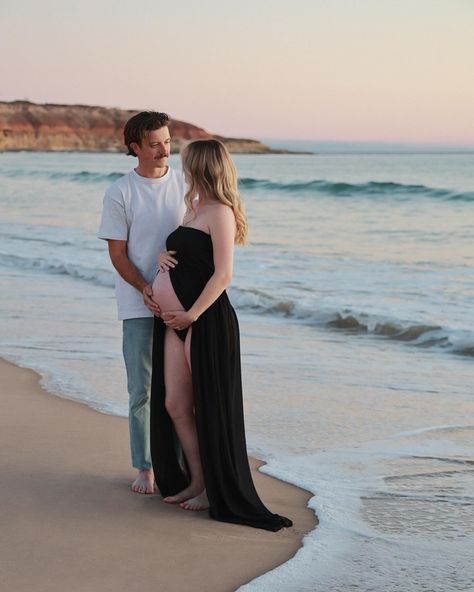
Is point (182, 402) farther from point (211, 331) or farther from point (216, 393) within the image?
point (211, 331)

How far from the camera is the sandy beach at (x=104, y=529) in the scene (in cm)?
366

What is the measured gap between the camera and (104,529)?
4.14 meters

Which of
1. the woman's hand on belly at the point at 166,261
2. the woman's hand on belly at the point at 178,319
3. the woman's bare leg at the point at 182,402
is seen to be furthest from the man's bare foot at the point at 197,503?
the woman's hand on belly at the point at 166,261

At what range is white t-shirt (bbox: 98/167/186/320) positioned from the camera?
4.44 meters

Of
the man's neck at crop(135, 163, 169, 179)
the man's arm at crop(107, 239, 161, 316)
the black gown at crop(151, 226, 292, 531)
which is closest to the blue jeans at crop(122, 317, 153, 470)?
the man's arm at crop(107, 239, 161, 316)

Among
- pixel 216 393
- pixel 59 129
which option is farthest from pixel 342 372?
pixel 59 129

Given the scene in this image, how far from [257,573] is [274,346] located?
4901mm

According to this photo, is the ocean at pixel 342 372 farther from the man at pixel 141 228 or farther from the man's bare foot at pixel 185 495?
the man at pixel 141 228

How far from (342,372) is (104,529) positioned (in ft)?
12.1

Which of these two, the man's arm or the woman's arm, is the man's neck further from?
the woman's arm

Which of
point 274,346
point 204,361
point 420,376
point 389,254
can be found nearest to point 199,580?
point 204,361

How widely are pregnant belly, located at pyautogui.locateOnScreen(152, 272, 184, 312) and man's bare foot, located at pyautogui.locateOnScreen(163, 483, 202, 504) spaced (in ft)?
2.74

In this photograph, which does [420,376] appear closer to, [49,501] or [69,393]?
[69,393]

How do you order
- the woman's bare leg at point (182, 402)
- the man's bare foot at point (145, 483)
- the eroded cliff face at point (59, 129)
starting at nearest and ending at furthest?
1. the woman's bare leg at point (182, 402)
2. the man's bare foot at point (145, 483)
3. the eroded cliff face at point (59, 129)
